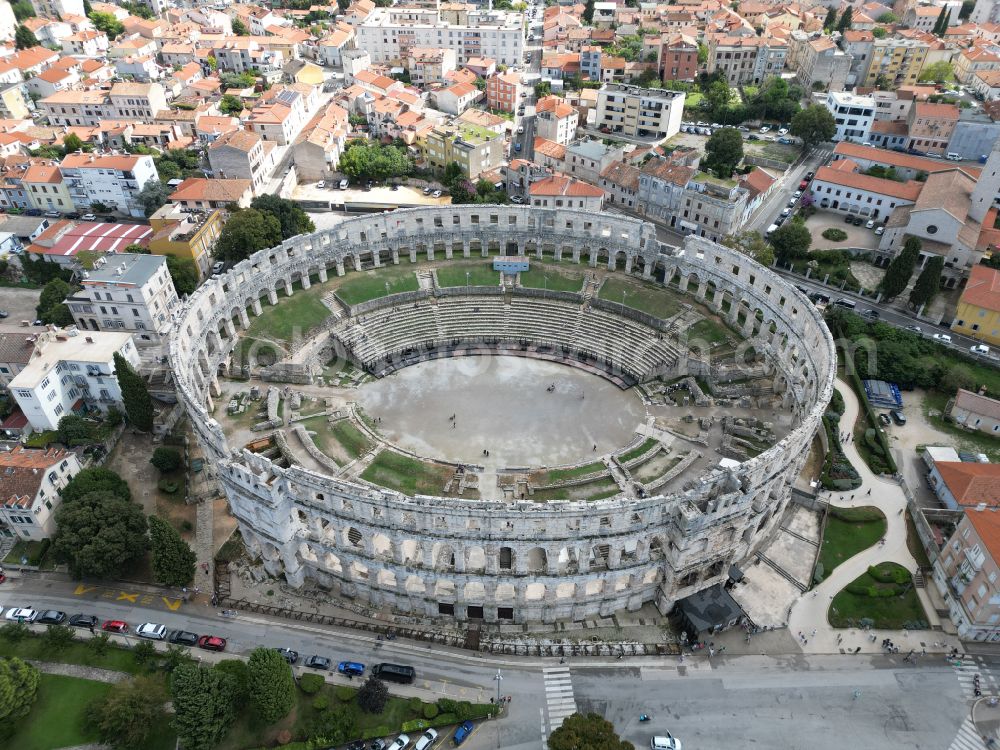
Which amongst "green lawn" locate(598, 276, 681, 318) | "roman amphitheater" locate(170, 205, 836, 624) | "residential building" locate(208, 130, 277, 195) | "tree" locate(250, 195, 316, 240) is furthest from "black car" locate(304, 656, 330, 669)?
"residential building" locate(208, 130, 277, 195)

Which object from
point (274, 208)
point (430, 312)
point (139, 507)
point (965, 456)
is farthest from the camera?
point (274, 208)

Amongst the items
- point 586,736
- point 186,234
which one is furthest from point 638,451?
point 186,234

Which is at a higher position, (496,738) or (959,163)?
(959,163)

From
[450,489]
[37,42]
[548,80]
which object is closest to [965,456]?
[450,489]

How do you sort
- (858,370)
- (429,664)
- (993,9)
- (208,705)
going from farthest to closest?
(993,9)
(858,370)
(429,664)
(208,705)

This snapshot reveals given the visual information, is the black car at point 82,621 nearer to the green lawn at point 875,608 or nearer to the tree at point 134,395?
the tree at point 134,395

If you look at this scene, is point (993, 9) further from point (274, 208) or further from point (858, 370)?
point (274, 208)

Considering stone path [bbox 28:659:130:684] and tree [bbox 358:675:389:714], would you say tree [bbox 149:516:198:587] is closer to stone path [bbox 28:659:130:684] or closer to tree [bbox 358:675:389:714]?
stone path [bbox 28:659:130:684]

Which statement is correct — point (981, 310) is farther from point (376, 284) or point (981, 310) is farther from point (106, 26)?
point (106, 26)
